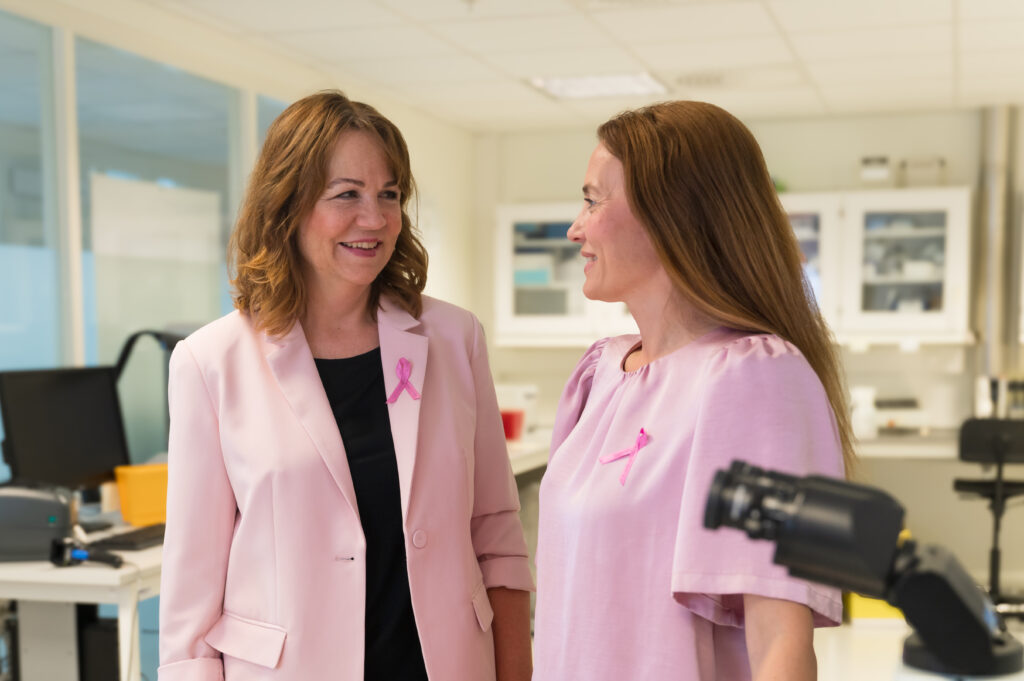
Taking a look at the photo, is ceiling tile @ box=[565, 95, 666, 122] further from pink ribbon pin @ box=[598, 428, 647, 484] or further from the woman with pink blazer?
pink ribbon pin @ box=[598, 428, 647, 484]

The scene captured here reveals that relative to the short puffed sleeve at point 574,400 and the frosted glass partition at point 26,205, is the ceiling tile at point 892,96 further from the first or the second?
the short puffed sleeve at point 574,400

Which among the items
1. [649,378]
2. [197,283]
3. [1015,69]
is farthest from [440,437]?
[1015,69]

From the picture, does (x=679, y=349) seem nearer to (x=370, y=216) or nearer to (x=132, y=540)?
(x=370, y=216)

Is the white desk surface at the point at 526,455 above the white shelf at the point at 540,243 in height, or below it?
below

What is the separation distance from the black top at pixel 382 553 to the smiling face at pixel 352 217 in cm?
21

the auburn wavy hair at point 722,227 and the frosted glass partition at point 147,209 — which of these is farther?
the frosted glass partition at point 147,209

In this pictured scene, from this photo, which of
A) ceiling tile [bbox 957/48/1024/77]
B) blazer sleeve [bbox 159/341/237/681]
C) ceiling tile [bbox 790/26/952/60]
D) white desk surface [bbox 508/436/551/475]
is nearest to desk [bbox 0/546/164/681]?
→ blazer sleeve [bbox 159/341/237/681]

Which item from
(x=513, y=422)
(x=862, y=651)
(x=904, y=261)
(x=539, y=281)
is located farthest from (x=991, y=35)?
(x=539, y=281)

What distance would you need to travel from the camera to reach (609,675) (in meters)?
1.11

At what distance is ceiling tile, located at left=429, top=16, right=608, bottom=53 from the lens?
3.89 meters

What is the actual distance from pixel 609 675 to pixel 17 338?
109 inches

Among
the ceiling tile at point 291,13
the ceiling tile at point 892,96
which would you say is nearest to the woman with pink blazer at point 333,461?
the ceiling tile at point 291,13

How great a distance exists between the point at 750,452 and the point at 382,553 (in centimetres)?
60

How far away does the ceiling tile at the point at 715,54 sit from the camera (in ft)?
13.8
